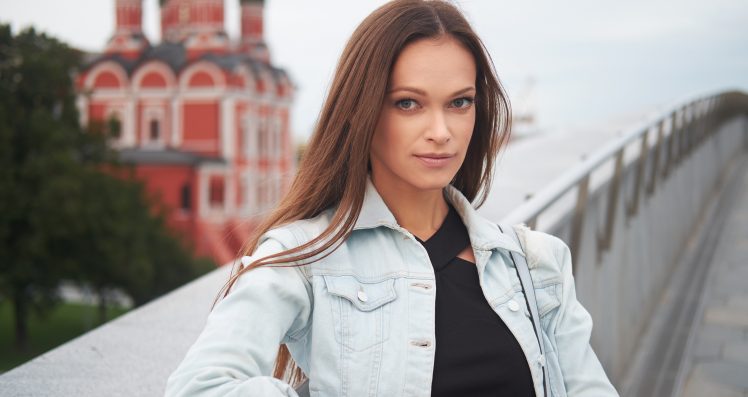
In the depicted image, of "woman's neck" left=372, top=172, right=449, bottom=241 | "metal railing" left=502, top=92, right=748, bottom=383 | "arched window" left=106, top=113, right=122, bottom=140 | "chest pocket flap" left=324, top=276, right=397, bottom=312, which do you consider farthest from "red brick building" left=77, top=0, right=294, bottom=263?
"chest pocket flap" left=324, top=276, right=397, bottom=312

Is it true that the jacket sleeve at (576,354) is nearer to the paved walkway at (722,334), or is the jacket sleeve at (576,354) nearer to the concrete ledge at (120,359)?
the concrete ledge at (120,359)

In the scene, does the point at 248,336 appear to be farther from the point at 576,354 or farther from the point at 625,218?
the point at 625,218

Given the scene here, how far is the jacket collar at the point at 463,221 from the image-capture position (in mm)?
1624

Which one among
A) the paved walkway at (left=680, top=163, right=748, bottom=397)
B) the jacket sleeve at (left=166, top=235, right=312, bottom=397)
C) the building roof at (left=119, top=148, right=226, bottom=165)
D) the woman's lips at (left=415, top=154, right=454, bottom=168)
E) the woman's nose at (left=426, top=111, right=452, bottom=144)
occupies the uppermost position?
the woman's nose at (left=426, top=111, right=452, bottom=144)

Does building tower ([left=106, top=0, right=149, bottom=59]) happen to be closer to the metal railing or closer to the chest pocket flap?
the metal railing

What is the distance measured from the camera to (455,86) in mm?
1646

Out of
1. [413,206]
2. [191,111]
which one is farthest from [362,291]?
[191,111]

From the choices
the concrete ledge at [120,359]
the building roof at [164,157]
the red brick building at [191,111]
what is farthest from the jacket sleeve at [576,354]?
the building roof at [164,157]

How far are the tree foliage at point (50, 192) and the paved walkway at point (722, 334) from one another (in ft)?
62.6

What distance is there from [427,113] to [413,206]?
229 mm

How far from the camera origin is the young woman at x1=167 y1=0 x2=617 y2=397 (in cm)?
147

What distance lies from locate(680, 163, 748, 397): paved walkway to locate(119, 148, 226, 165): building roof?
35838 millimetres

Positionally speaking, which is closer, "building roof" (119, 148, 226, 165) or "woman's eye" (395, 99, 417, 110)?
"woman's eye" (395, 99, 417, 110)

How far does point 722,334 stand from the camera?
4.57m
